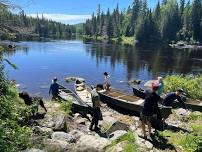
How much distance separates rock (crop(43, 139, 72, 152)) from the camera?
11312 millimetres

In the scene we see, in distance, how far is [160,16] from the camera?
5492 inches

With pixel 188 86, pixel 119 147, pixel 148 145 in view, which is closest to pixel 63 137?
pixel 119 147

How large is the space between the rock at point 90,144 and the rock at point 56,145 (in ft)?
1.27

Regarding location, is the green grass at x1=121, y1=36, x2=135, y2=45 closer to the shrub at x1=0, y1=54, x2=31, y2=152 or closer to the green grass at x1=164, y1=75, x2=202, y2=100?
the green grass at x1=164, y1=75, x2=202, y2=100

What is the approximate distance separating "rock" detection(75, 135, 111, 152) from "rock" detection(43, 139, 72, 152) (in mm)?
388

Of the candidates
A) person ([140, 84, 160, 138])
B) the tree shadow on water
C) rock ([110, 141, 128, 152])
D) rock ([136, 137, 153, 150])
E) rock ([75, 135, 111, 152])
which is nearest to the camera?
rock ([110, 141, 128, 152])

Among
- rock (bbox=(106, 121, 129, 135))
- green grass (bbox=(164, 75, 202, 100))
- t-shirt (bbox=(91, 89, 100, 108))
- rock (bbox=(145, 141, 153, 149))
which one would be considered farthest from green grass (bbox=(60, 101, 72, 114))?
green grass (bbox=(164, 75, 202, 100))

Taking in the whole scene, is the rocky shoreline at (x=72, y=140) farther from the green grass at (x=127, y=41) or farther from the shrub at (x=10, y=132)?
the green grass at (x=127, y=41)

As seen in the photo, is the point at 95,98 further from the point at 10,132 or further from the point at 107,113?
the point at 107,113

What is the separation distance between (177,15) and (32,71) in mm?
93861

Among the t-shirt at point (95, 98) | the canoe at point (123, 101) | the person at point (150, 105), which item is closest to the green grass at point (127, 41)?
the canoe at point (123, 101)

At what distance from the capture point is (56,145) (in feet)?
38.0

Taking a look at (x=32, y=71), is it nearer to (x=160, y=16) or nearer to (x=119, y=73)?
(x=119, y=73)

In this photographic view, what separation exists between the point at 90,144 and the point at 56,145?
141 centimetres
